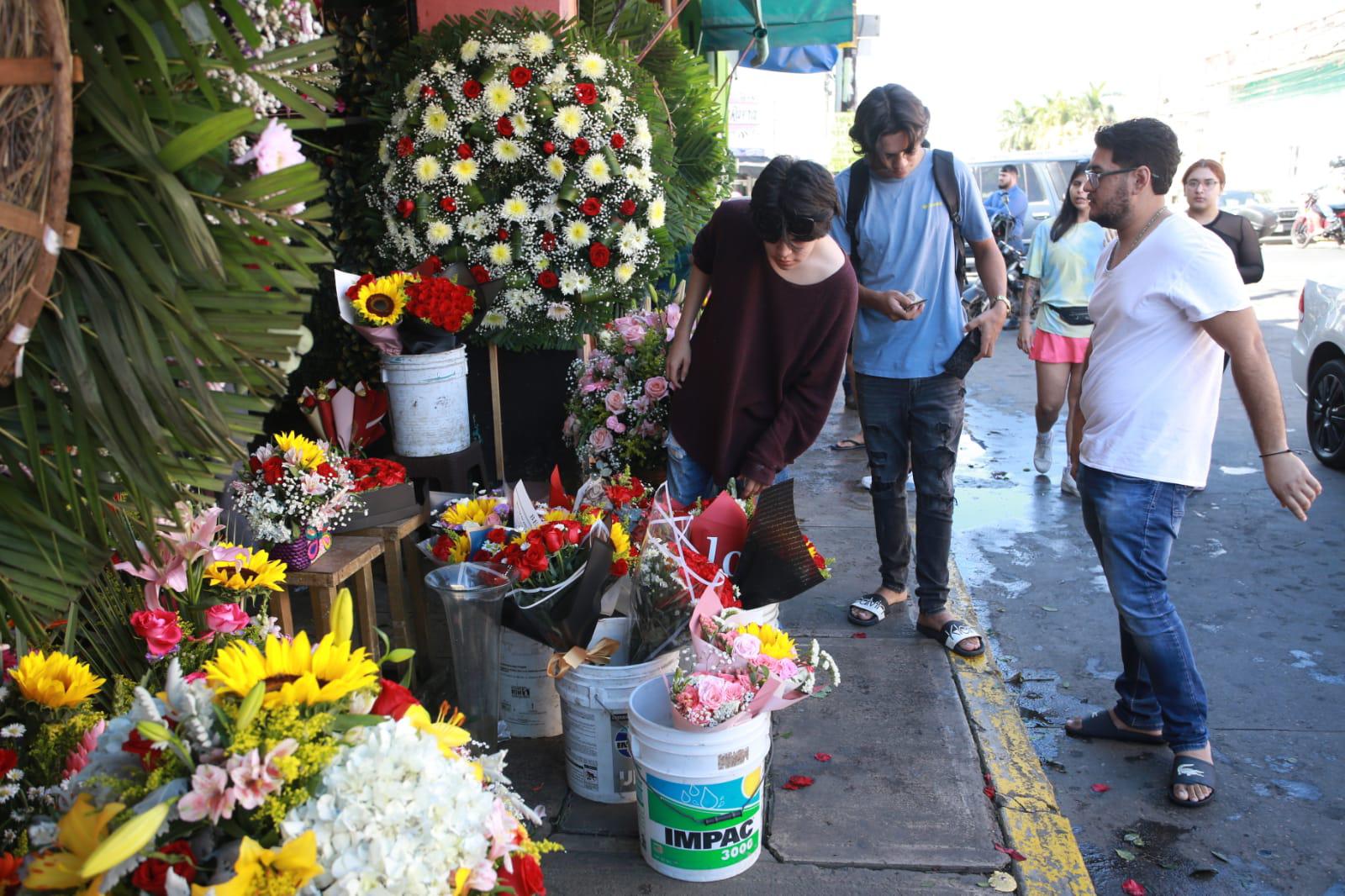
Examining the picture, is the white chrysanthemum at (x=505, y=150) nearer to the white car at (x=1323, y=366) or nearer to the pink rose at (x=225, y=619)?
the pink rose at (x=225, y=619)

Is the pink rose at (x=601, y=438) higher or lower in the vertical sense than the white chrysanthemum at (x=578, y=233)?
lower

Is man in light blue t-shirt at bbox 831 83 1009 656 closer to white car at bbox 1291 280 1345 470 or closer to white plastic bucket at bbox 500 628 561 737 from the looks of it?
white plastic bucket at bbox 500 628 561 737

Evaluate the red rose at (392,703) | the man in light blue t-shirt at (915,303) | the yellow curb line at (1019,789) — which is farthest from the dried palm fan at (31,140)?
the man in light blue t-shirt at (915,303)

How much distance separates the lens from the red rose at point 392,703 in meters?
1.63

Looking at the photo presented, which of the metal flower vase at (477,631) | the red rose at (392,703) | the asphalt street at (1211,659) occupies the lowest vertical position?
the asphalt street at (1211,659)

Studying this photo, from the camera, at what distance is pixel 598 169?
434 centimetres

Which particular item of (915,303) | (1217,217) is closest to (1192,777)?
(915,303)

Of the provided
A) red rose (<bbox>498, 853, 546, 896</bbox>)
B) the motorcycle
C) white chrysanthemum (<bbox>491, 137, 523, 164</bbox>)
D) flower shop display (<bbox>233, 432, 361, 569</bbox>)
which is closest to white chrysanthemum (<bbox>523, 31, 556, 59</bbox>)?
white chrysanthemum (<bbox>491, 137, 523, 164</bbox>)

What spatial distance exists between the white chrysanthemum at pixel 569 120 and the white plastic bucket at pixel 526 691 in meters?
2.14

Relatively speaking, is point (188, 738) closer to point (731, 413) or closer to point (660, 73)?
point (731, 413)

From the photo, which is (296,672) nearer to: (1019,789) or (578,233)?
(1019,789)

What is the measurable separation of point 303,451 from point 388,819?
2023 millimetres

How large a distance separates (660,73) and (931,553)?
3.22m

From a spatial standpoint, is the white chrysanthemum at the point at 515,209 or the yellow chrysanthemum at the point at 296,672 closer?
the yellow chrysanthemum at the point at 296,672
